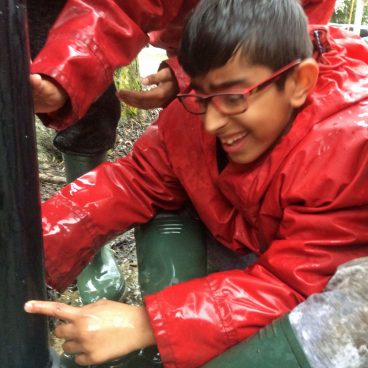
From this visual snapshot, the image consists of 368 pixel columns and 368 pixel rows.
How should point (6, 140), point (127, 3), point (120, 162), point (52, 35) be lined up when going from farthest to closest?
1. point (120, 162)
2. point (127, 3)
3. point (52, 35)
4. point (6, 140)

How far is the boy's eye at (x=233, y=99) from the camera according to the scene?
1.20 metres

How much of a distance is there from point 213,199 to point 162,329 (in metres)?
0.46

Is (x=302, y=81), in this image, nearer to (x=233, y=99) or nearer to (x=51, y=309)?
(x=233, y=99)

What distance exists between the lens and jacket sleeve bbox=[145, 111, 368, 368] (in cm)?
114

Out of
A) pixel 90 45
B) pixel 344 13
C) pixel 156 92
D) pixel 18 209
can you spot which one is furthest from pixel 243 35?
pixel 344 13

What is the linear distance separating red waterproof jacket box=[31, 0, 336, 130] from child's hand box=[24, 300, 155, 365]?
0.46 m

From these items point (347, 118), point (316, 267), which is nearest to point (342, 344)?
point (316, 267)

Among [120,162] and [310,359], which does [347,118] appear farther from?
[120,162]

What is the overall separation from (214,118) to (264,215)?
0.27 m

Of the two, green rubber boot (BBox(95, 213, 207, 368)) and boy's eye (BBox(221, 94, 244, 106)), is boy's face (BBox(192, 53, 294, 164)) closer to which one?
boy's eye (BBox(221, 94, 244, 106))

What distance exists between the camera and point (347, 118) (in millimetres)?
1229

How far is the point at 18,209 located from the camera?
86 centimetres

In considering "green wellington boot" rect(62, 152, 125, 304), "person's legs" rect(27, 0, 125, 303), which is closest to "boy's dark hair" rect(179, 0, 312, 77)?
"person's legs" rect(27, 0, 125, 303)

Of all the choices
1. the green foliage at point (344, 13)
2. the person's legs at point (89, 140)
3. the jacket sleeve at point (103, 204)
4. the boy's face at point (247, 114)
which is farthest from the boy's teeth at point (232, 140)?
the green foliage at point (344, 13)
